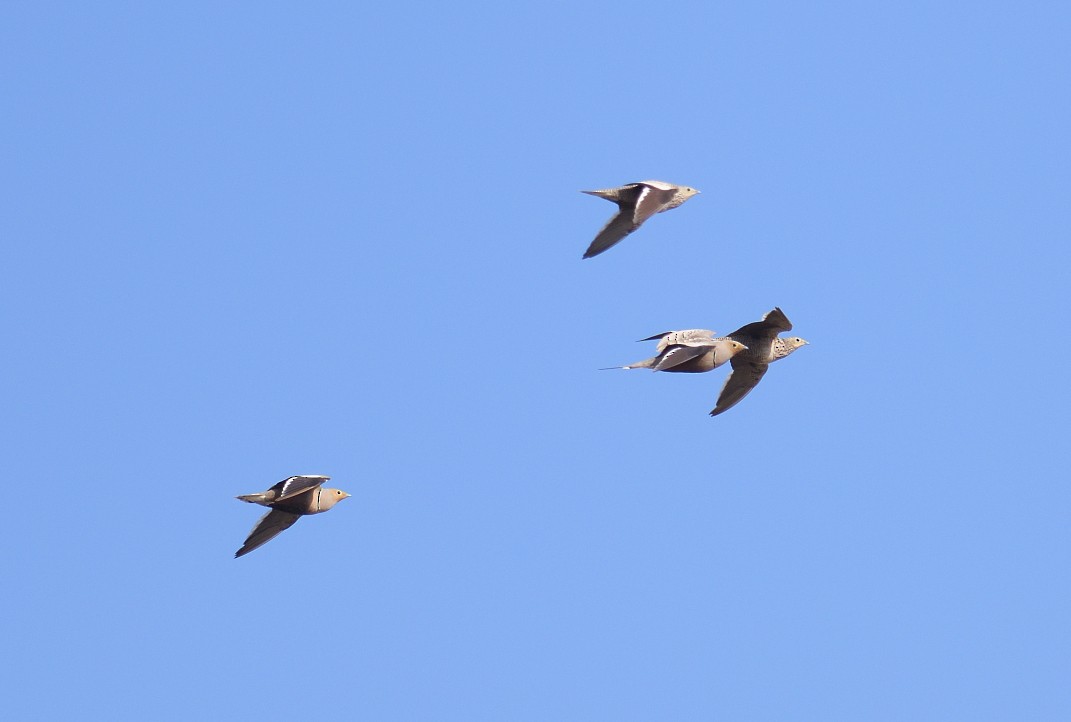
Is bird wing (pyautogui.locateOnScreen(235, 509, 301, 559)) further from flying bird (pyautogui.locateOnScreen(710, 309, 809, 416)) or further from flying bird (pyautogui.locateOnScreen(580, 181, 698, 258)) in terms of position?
flying bird (pyautogui.locateOnScreen(710, 309, 809, 416))

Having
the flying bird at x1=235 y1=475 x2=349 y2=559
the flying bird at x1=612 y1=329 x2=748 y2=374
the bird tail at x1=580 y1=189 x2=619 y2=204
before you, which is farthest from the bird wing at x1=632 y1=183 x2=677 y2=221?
the flying bird at x1=235 y1=475 x2=349 y2=559

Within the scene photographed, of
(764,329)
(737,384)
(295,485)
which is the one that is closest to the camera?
(295,485)

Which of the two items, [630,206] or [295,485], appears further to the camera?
[630,206]

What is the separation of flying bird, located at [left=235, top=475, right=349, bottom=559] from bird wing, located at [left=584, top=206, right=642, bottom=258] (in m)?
9.66

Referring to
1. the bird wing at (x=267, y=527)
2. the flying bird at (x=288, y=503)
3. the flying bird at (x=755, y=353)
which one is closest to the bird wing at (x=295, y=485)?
the flying bird at (x=288, y=503)

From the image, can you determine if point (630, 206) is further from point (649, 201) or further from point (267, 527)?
point (267, 527)

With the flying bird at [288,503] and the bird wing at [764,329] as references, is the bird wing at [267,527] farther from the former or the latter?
the bird wing at [764,329]

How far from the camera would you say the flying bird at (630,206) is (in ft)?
160

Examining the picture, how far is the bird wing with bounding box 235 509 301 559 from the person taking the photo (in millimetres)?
47844

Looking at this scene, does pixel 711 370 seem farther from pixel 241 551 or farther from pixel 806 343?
pixel 241 551

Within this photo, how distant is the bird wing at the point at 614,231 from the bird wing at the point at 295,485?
9.69 m

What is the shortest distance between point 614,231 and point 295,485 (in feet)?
36.9

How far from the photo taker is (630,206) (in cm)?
4941

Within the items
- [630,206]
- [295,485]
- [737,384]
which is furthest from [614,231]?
[295,485]
